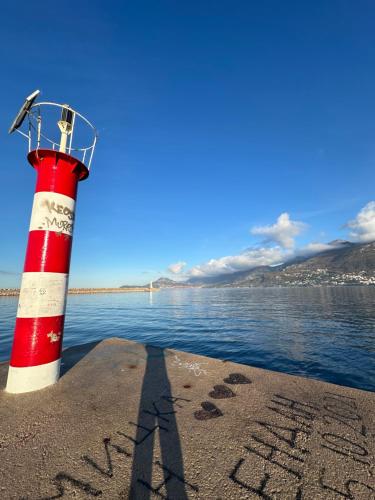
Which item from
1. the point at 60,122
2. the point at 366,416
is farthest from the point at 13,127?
the point at 366,416

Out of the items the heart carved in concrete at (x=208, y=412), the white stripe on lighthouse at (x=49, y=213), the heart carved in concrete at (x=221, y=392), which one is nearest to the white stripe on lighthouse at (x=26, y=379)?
the white stripe on lighthouse at (x=49, y=213)

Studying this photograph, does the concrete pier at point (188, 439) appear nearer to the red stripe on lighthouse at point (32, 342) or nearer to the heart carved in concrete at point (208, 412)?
the heart carved in concrete at point (208, 412)

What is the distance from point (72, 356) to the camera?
7.91 metres

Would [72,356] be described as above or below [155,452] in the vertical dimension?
above

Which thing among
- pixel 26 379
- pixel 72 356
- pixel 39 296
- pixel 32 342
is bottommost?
pixel 72 356

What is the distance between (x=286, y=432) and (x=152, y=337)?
49.4 ft

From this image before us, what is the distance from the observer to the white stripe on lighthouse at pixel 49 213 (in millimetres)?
5438

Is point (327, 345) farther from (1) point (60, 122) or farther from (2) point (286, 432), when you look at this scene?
(1) point (60, 122)

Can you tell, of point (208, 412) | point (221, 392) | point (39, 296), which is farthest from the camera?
point (39, 296)

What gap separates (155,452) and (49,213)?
508cm

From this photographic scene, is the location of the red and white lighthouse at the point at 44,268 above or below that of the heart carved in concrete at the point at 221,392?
above

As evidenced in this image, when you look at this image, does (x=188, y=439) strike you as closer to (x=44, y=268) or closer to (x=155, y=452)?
(x=155, y=452)

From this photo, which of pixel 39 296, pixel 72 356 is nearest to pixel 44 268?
pixel 39 296

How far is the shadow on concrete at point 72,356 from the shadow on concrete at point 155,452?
2735 millimetres
